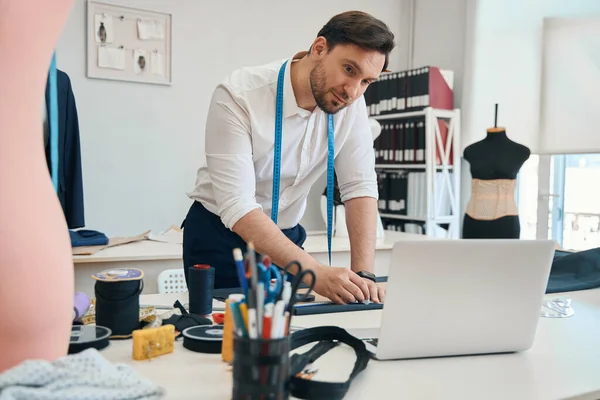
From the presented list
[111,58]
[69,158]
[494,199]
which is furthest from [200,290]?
[111,58]

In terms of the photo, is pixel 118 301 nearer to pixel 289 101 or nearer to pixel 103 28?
pixel 289 101

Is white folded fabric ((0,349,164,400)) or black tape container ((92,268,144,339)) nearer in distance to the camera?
white folded fabric ((0,349,164,400))

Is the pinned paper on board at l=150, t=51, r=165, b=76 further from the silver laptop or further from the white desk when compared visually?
the silver laptop

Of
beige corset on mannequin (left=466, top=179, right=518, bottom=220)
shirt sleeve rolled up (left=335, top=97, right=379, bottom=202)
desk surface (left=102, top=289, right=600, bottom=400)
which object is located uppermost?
shirt sleeve rolled up (left=335, top=97, right=379, bottom=202)

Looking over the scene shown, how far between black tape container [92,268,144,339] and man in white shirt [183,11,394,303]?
44 centimetres

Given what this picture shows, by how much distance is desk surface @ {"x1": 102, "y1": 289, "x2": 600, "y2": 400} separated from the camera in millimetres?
910

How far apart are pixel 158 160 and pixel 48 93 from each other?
3437 mm

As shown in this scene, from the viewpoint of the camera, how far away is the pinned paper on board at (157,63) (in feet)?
13.7

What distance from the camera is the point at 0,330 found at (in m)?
0.75

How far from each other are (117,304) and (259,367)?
52cm

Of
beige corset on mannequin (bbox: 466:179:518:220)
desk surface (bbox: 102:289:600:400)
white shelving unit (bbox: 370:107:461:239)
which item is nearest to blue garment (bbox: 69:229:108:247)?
desk surface (bbox: 102:289:600:400)

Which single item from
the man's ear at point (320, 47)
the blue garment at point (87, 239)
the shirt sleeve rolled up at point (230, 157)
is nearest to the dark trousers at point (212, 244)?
the shirt sleeve rolled up at point (230, 157)

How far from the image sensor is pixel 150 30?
417cm

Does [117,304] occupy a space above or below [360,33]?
below
